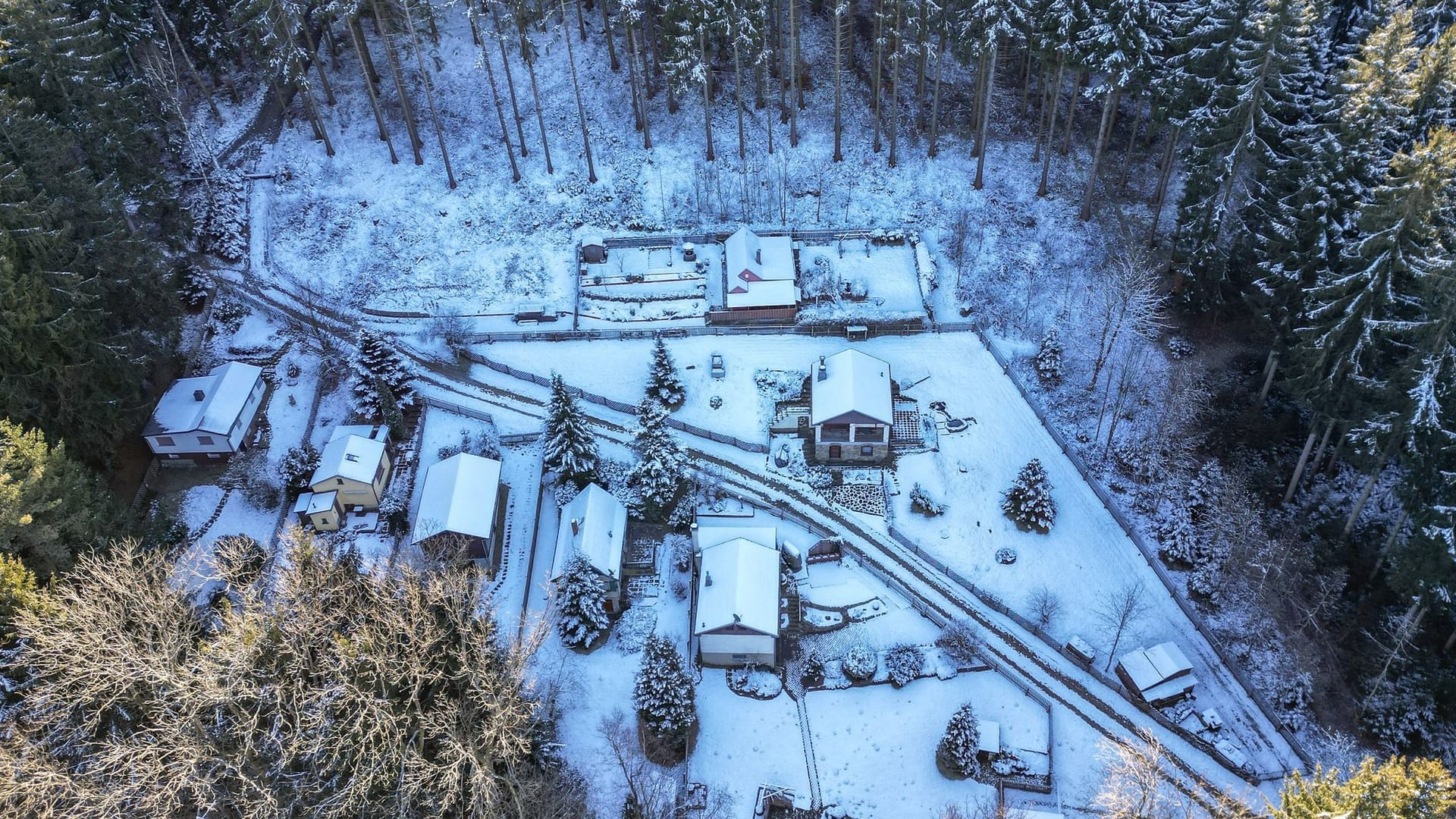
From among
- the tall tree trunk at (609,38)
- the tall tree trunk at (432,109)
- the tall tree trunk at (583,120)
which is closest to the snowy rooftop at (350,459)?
the tall tree trunk at (432,109)

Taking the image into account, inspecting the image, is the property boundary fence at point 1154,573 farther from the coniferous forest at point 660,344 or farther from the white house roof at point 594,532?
the white house roof at point 594,532

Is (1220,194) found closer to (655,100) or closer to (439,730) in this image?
(655,100)

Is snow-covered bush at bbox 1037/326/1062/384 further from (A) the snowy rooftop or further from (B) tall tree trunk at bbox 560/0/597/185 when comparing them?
(A) the snowy rooftop

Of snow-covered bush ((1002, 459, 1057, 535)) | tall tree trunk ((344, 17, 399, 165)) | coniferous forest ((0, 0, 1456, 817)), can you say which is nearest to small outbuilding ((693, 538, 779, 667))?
coniferous forest ((0, 0, 1456, 817))

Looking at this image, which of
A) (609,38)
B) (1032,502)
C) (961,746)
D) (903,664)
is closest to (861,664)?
(903,664)

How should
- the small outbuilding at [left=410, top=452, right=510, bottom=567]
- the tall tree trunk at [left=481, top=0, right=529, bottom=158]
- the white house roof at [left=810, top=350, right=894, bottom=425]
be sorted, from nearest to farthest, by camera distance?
the small outbuilding at [left=410, top=452, right=510, bottom=567], the white house roof at [left=810, top=350, right=894, bottom=425], the tall tree trunk at [left=481, top=0, right=529, bottom=158]

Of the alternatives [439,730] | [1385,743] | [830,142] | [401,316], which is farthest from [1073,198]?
[439,730]

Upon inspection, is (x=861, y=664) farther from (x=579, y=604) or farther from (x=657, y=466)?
(x=657, y=466)
